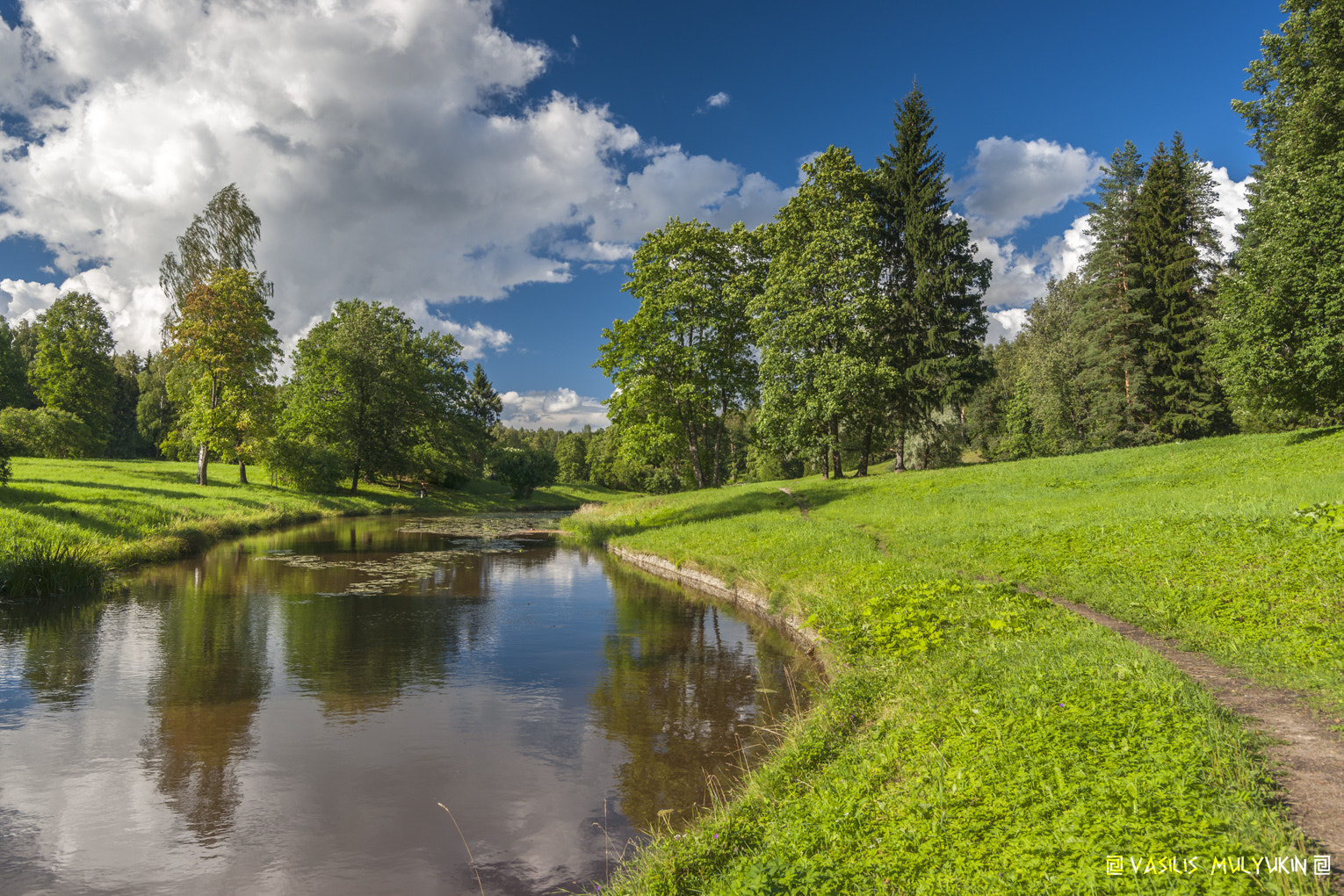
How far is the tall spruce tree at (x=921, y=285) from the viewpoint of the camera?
34.2 m

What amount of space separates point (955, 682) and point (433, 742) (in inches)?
259

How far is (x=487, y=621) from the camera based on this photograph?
15547 mm

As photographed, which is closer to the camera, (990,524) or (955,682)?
(955,682)

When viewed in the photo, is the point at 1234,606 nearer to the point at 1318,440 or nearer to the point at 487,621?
the point at 487,621

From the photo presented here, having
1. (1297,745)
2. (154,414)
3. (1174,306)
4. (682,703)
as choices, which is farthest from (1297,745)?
(154,414)

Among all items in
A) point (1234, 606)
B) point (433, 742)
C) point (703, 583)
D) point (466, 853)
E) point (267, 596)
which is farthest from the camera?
point (703, 583)

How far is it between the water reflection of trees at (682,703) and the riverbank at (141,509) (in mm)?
15421

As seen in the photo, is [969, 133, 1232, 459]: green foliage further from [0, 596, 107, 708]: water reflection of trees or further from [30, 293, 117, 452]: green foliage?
[30, 293, 117, 452]: green foliage

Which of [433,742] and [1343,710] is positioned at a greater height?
[1343,710]

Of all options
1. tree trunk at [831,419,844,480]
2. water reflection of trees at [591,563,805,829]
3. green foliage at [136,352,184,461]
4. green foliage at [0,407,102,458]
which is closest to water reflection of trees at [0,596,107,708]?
water reflection of trees at [591,563,805,829]

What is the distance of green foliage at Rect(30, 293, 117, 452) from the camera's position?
56.2 meters

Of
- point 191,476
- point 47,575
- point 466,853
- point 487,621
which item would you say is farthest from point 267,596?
point 191,476

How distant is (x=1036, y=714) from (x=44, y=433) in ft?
214

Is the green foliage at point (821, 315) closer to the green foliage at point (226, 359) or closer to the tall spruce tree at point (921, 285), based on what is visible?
the tall spruce tree at point (921, 285)
